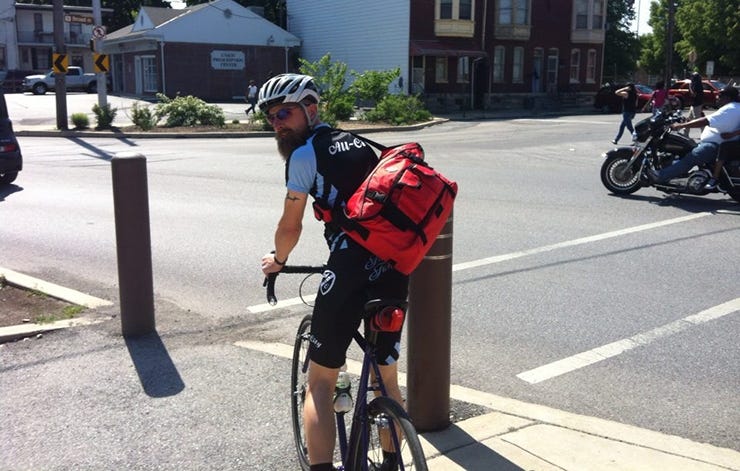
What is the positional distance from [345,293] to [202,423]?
1665 millimetres

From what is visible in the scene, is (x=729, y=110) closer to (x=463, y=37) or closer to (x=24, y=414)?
(x=24, y=414)

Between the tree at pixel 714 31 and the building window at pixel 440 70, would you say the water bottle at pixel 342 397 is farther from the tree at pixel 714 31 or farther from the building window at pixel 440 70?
the tree at pixel 714 31

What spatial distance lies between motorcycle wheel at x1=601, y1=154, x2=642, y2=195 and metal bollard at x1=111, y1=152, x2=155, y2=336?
8438mm

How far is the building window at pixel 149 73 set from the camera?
46.5 metres

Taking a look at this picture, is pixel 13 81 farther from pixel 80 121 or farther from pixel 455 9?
pixel 80 121

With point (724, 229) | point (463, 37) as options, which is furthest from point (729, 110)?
point (463, 37)

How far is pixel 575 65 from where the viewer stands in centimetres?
4709

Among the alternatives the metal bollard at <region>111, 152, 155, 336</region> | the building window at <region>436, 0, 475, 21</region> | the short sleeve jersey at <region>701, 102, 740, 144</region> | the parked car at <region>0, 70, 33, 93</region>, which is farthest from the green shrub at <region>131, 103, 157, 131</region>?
the parked car at <region>0, 70, 33, 93</region>

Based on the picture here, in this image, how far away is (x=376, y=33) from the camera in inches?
1620

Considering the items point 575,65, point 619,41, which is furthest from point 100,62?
point 619,41

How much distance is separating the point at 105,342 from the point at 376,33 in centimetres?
3764

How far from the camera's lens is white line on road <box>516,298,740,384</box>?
495 centimetres

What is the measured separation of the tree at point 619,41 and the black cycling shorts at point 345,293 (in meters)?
62.4

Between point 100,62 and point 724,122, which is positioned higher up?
point 100,62
